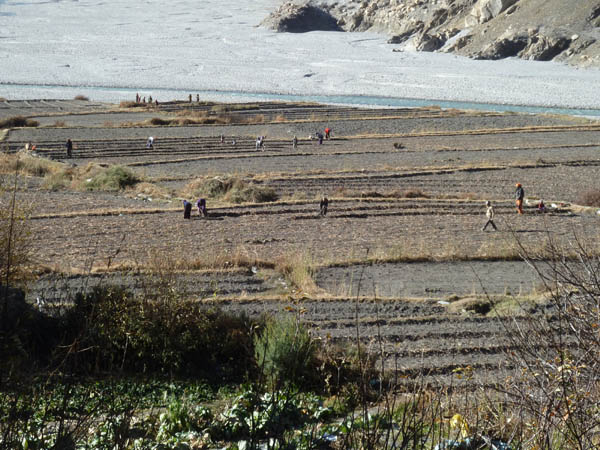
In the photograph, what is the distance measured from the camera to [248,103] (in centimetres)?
5278

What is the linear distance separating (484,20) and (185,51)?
1480 inches

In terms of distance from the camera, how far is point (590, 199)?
910 inches

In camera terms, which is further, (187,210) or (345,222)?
(345,222)

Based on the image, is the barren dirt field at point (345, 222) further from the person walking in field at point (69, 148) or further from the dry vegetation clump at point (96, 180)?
the dry vegetation clump at point (96, 180)

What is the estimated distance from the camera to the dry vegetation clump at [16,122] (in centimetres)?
4141

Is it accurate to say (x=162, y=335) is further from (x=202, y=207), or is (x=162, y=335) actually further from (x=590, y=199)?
(x=590, y=199)

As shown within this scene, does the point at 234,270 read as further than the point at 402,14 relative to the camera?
No

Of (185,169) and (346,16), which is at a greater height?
(346,16)

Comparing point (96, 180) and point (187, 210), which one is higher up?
point (187, 210)

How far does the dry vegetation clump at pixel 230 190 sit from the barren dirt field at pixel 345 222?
239mm

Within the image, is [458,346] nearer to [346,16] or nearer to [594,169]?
[594,169]

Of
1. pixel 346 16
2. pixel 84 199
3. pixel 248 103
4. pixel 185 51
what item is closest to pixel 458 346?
pixel 84 199

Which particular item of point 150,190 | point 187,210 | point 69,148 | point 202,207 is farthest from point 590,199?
point 69,148

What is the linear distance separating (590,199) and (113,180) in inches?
633
